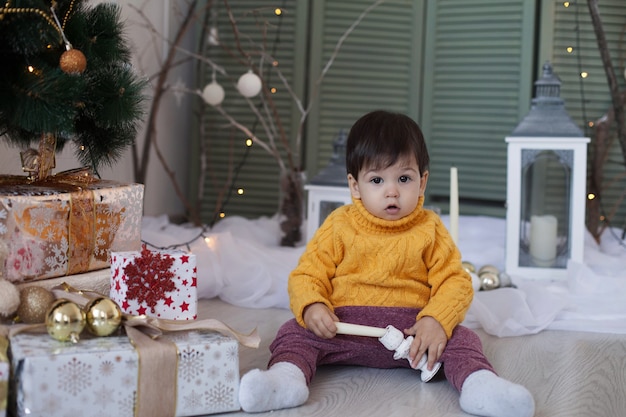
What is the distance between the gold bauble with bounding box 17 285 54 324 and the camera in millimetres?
1358

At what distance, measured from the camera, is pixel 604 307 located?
6.59 ft

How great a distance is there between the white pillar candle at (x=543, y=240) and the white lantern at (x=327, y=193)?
56 centimetres

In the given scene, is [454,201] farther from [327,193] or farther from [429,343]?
[429,343]

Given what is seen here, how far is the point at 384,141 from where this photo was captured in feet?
4.99

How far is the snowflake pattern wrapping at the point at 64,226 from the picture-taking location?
1.42 m

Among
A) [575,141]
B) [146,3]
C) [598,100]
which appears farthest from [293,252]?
[598,100]

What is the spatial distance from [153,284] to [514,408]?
61cm

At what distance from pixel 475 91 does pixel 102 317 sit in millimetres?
2141

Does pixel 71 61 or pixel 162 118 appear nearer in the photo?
pixel 71 61

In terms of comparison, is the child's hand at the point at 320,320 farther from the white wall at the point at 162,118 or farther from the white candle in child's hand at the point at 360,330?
the white wall at the point at 162,118

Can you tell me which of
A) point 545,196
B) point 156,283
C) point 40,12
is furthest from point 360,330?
point 545,196

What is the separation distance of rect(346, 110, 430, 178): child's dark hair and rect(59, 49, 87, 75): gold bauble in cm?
51

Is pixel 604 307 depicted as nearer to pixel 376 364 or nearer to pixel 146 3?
pixel 376 364

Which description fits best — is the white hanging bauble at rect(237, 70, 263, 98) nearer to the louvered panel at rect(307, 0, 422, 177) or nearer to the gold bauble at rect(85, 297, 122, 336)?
the louvered panel at rect(307, 0, 422, 177)
